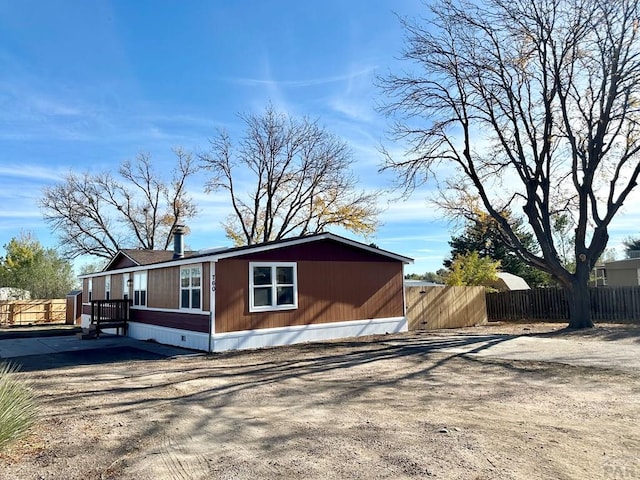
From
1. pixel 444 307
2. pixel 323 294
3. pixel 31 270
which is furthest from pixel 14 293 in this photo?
pixel 444 307

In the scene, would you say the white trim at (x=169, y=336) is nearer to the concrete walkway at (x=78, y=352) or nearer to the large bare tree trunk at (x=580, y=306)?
the concrete walkway at (x=78, y=352)

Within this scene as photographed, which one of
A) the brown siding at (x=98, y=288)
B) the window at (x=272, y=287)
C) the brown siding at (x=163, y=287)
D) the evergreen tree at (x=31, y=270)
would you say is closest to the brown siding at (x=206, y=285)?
the window at (x=272, y=287)

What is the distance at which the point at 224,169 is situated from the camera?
32438mm

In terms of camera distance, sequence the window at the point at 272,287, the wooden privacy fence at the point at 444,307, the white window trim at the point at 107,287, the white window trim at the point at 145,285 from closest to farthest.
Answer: the window at the point at 272,287, the white window trim at the point at 145,285, the wooden privacy fence at the point at 444,307, the white window trim at the point at 107,287

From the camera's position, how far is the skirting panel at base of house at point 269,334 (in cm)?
1254

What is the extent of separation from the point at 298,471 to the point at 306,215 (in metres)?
28.8

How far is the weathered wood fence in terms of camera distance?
18.5 m

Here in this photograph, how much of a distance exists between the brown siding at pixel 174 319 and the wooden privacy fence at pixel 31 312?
14.8 meters

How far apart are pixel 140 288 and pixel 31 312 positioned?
1587 centimetres

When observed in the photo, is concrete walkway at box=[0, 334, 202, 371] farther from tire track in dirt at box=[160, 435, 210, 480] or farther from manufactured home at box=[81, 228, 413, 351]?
tire track in dirt at box=[160, 435, 210, 480]

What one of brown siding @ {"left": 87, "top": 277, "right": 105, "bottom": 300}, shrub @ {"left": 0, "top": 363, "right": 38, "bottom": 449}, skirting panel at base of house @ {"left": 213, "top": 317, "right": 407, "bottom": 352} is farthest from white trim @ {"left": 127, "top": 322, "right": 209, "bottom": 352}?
shrub @ {"left": 0, "top": 363, "right": 38, "bottom": 449}

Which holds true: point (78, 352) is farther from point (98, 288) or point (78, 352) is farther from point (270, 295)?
point (98, 288)

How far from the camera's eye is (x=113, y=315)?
18500mm

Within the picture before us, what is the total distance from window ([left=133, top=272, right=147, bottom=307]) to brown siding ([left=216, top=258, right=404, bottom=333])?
596 cm
